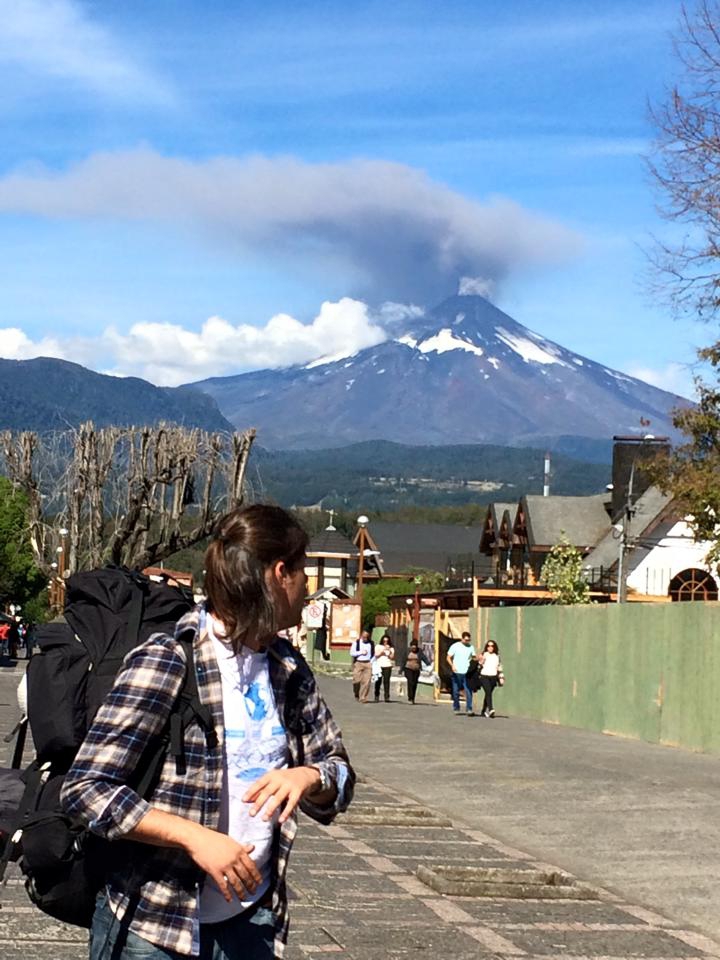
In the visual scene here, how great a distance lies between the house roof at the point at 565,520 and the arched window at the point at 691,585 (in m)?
10.4

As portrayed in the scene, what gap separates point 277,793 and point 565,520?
66.1 m

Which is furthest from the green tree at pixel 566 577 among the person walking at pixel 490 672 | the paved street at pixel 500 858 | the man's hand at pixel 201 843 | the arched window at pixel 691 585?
the man's hand at pixel 201 843

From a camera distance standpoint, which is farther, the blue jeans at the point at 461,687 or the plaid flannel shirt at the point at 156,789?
the blue jeans at the point at 461,687

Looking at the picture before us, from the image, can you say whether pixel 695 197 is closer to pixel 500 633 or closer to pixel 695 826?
pixel 695 826

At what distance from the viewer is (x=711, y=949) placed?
8.37 metres

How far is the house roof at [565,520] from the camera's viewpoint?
67.6 m

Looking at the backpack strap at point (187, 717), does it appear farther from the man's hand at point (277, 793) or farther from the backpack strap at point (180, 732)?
the man's hand at point (277, 793)

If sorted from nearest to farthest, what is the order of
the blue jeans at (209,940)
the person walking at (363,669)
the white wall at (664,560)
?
the blue jeans at (209,940) < the person walking at (363,669) < the white wall at (664,560)

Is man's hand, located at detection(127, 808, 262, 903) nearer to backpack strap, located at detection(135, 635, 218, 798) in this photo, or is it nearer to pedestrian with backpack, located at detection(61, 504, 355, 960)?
pedestrian with backpack, located at detection(61, 504, 355, 960)

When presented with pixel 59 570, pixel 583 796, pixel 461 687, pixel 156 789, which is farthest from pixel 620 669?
pixel 59 570

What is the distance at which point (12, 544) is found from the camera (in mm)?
91250

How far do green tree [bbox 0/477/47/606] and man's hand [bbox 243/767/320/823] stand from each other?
84792mm

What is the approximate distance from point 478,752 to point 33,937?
14.2 meters

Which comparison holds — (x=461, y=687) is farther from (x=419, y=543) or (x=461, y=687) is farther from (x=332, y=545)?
(x=419, y=543)
